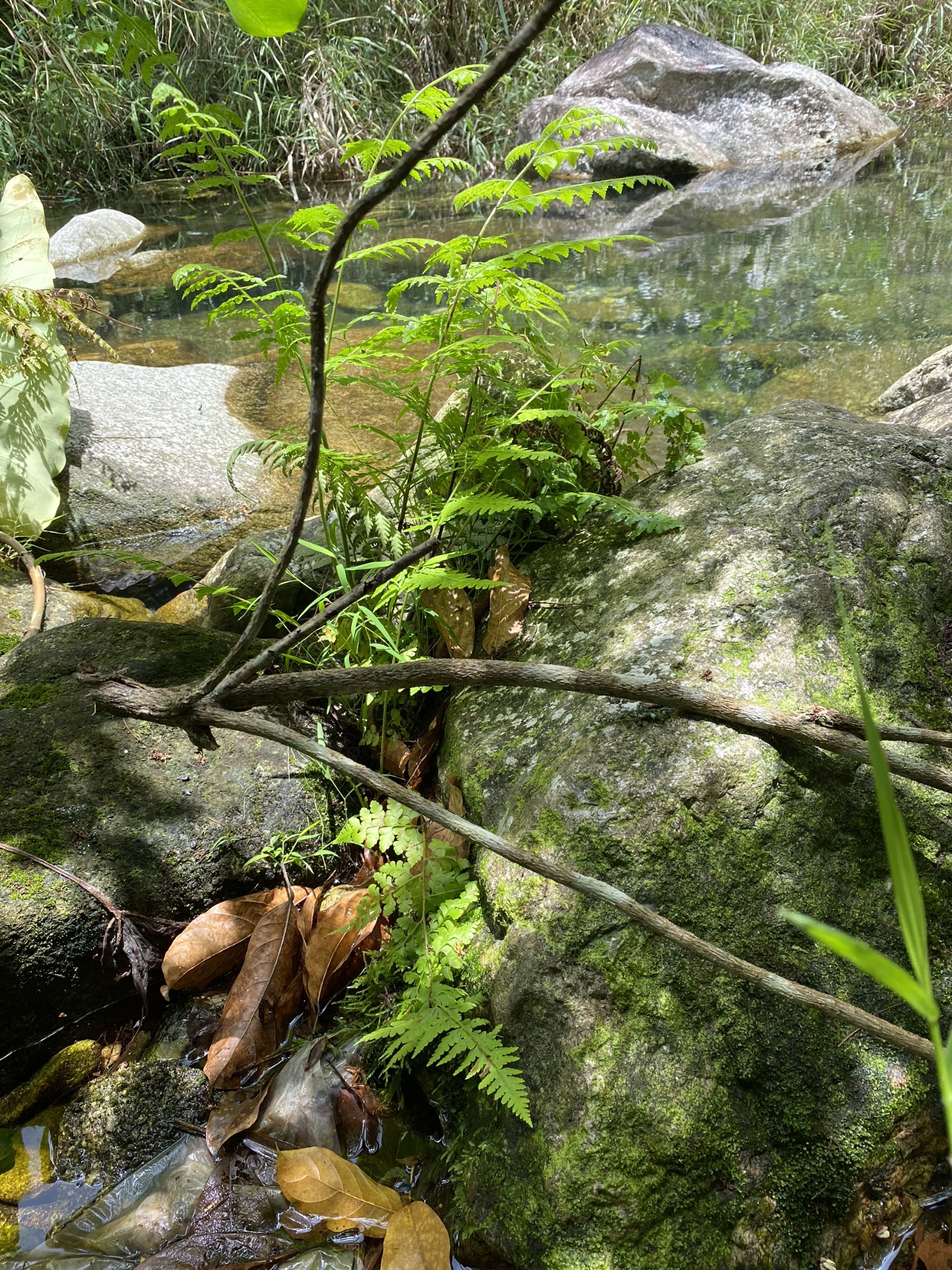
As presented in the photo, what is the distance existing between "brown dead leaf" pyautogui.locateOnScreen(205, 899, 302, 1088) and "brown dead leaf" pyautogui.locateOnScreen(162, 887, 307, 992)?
4cm

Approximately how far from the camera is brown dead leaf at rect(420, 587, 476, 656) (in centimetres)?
234

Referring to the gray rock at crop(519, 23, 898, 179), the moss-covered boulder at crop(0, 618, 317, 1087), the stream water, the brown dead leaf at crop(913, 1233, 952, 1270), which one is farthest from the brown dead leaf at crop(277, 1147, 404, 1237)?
the gray rock at crop(519, 23, 898, 179)

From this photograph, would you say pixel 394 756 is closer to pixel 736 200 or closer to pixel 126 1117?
pixel 126 1117

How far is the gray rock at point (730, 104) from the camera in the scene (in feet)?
38.0

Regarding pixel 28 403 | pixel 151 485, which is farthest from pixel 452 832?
pixel 151 485

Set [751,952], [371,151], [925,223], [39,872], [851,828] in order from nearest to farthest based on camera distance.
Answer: [751,952] < [851,828] < [39,872] < [371,151] < [925,223]

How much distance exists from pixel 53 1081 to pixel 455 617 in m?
1.49

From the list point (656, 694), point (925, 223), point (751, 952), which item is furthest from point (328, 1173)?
point (925, 223)

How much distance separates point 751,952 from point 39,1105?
1.62 meters

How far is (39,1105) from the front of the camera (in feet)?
6.18

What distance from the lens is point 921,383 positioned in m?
4.33

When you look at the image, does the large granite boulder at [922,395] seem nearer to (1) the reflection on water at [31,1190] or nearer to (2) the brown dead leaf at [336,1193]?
(2) the brown dead leaf at [336,1193]

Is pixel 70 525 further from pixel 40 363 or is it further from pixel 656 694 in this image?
pixel 656 694

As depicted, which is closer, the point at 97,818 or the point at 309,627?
the point at 309,627
